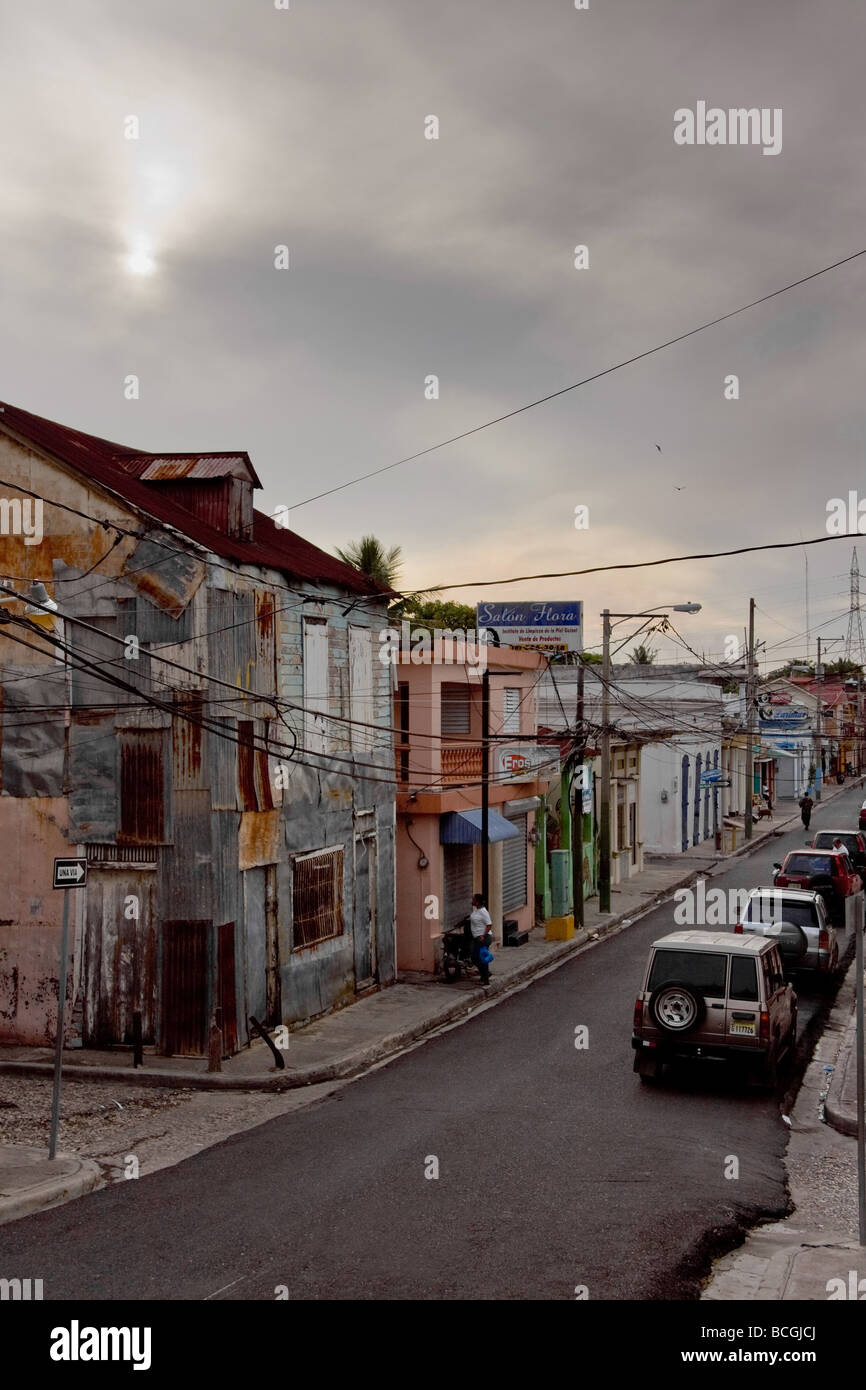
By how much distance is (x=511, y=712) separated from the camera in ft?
101

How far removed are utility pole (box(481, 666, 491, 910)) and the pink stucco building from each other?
233 millimetres

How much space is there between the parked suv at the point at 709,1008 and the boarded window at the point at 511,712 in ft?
46.6

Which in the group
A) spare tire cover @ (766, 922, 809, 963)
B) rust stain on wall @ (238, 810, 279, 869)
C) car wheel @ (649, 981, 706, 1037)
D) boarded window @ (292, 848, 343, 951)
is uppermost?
rust stain on wall @ (238, 810, 279, 869)

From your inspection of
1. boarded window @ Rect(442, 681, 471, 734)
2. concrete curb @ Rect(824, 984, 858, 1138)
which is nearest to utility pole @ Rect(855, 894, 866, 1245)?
concrete curb @ Rect(824, 984, 858, 1138)

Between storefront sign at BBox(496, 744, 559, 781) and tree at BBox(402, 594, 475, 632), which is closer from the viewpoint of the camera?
storefront sign at BBox(496, 744, 559, 781)

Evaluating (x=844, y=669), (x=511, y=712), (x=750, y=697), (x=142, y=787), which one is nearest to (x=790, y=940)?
(x=511, y=712)

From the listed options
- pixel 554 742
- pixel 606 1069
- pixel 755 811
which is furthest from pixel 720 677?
pixel 606 1069

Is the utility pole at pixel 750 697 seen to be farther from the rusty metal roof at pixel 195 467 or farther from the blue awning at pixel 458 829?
the rusty metal roof at pixel 195 467

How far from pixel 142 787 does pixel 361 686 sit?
6.40 m

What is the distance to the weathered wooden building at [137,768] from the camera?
17.6 meters

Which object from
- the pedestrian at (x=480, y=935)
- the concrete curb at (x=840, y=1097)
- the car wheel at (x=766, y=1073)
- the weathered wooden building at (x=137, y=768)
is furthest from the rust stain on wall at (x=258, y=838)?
the concrete curb at (x=840, y=1097)

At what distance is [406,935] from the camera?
1019 inches

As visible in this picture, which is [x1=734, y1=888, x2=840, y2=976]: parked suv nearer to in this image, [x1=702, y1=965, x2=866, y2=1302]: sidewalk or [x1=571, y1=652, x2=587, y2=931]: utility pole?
[x1=702, y1=965, x2=866, y2=1302]: sidewalk

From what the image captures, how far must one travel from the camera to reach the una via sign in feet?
41.5
